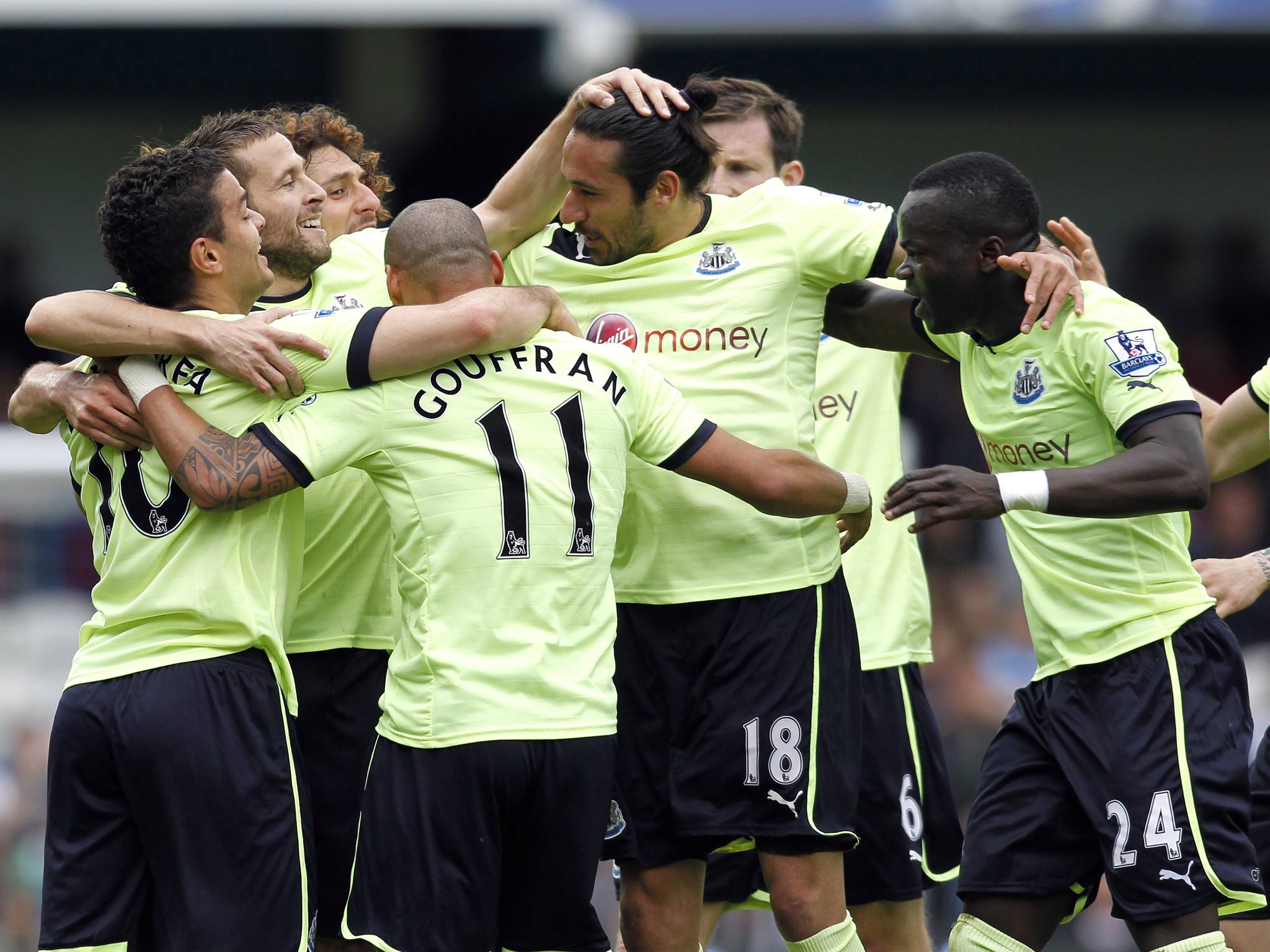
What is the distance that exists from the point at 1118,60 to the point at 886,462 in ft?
→ 28.9

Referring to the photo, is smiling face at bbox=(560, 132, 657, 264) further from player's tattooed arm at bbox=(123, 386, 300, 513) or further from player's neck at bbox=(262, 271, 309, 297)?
player's tattooed arm at bbox=(123, 386, 300, 513)

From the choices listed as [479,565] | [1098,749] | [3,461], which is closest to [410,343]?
[479,565]

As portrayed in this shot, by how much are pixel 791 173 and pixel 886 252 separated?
155cm

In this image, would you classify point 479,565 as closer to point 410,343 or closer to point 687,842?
point 410,343

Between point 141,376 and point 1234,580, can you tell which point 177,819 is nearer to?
point 141,376

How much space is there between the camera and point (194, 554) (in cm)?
371

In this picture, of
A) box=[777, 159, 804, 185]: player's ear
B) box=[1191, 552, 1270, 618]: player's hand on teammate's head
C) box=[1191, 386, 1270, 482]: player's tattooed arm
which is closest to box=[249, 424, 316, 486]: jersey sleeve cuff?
box=[1191, 552, 1270, 618]: player's hand on teammate's head

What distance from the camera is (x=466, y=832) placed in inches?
144

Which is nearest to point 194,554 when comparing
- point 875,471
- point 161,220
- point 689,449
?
point 161,220

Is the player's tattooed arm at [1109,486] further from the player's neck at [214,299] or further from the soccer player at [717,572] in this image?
the player's neck at [214,299]

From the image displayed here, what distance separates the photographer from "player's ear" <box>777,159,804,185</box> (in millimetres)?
5812

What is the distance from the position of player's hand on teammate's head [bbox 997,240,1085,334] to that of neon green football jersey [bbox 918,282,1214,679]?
5cm

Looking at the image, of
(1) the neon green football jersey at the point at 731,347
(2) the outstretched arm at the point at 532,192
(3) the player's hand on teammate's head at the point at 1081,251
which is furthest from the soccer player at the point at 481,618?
(3) the player's hand on teammate's head at the point at 1081,251

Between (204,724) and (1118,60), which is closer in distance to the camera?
(204,724)
